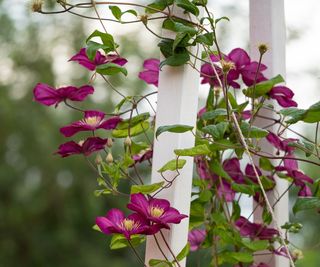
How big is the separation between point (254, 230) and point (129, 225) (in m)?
0.33

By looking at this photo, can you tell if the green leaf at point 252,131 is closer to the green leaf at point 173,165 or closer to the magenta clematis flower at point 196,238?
the green leaf at point 173,165

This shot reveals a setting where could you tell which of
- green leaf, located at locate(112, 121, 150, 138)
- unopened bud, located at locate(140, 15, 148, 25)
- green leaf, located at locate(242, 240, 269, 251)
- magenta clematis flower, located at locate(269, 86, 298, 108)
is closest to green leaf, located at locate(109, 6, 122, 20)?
unopened bud, located at locate(140, 15, 148, 25)

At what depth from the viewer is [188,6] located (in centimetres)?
78

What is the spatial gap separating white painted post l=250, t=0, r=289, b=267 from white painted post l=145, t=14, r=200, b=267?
0.80 ft

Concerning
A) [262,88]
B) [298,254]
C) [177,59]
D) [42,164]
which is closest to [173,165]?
[177,59]

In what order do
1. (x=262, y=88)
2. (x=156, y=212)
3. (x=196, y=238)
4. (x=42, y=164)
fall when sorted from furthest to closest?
(x=42, y=164) → (x=196, y=238) → (x=262, y=88) → (x=156, y=212)

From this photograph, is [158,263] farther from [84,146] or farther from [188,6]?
[188,6]

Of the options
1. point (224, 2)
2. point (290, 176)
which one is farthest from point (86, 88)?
point (224, 2)

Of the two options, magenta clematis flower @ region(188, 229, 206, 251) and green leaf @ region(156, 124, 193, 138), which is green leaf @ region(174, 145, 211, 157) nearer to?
green leaf @ region(156, 124, 193, 138)

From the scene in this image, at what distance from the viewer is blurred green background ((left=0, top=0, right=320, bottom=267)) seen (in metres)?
5.38

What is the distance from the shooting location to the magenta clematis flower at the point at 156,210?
2.24ft

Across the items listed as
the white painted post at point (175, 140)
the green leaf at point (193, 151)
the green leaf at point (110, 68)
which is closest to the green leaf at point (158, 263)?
the white painted post at point (175, 140)

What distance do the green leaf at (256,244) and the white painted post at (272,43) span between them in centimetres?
7

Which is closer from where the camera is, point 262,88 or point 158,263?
point 158,263
